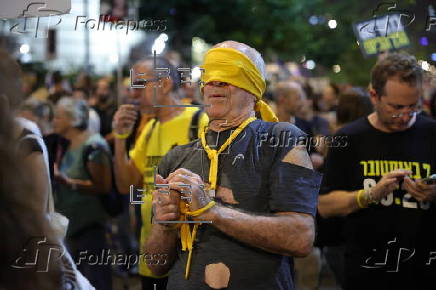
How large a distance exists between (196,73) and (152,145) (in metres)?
1.67

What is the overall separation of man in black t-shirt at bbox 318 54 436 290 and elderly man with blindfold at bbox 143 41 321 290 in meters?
1.17

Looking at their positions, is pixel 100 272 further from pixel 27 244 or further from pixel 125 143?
pixel 27 244

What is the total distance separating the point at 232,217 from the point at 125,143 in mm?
2316

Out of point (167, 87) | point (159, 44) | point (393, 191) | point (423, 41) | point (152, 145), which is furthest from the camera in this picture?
point (152, 145)

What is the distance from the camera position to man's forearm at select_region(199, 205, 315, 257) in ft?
10.3

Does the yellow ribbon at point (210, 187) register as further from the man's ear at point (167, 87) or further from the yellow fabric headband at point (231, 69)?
the man's ear at point (167, 87)

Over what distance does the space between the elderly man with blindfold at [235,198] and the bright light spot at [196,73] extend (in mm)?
51

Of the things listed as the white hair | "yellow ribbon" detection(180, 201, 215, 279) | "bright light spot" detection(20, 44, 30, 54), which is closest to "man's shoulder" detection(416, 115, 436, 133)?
the white hair

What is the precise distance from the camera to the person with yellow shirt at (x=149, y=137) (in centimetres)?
480

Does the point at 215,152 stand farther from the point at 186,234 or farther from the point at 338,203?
the point at 338,203

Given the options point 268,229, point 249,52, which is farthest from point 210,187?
point 249,52

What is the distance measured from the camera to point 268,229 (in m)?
3.14

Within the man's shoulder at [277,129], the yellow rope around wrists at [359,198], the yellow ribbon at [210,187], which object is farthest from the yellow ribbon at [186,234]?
the yellow rope around wrists at [359,198]

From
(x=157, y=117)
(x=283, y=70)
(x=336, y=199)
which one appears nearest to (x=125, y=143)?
(x=157, y=117)
